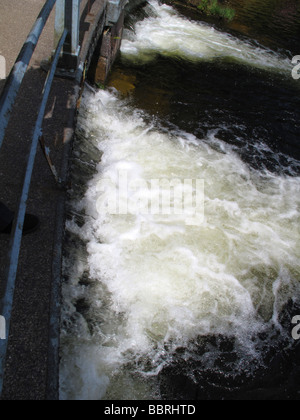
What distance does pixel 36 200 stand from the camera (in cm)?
301

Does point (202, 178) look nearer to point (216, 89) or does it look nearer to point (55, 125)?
point (55, 125)

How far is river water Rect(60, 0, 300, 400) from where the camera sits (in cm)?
320

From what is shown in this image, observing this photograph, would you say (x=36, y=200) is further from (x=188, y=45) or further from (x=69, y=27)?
(x=188, y=45)

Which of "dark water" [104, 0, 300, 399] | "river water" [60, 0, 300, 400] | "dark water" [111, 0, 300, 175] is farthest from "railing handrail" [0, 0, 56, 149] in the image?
"dark water" [111, 0, 300, 175]

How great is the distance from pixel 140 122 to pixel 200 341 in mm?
4870

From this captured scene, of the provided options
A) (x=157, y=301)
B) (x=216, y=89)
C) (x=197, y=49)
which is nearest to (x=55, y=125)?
(x=157, y=301)

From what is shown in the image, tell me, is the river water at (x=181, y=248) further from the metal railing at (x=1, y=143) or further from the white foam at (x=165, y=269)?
the metal railing at (x=1, y=143)

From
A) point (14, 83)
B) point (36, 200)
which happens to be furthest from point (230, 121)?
point (14, 83)

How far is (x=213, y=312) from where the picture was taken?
3.72m

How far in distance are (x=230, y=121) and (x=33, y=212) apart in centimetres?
612

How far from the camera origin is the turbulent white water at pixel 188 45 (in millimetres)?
10312

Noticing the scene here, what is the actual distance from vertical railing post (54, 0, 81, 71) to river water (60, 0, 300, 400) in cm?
139

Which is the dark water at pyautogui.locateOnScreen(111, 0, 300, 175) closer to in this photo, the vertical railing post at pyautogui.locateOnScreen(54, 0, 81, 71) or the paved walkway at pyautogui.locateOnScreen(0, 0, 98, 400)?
the vertical railing post at pyautogui.locateOnScreen(54, 0, 81, 71)

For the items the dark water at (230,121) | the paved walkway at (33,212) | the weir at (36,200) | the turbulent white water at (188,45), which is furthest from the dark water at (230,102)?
the paved walkway at (33,212)
